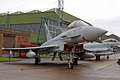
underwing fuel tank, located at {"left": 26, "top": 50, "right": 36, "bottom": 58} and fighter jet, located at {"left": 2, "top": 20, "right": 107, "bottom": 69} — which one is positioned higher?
fighter jet, located at {"left": 2, "top": 20, "right": 107, "bottom": 69}

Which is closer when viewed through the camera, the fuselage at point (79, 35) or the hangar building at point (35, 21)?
the fuselage at point (79, 35)

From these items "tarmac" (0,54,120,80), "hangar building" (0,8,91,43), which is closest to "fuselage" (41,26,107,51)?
"tarmac" (0,54,120,80)

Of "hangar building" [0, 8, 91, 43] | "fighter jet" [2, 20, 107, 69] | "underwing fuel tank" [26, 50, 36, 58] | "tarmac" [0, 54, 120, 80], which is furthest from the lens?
"hangar building" [0, 8, 91, 43]

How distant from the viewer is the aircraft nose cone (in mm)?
12383

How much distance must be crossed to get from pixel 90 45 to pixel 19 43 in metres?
12.1

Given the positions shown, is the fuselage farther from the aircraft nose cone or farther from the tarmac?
the tarmac

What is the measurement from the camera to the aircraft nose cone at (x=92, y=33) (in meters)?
12.4

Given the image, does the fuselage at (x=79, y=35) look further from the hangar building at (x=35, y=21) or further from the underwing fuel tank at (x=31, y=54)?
the hangar building at (x=35, y=21)

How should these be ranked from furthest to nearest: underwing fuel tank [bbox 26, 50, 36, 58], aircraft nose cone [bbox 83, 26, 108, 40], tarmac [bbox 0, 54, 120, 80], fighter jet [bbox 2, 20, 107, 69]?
underwing fuel tank [bbox 26, 50, 36, 58]
fighter jet [bbox 2, 20, 107, 69]
aircraft nose cone [bbox 83, 26, 108, 40]
tarmac [bbox 0, 54, 120, 80]

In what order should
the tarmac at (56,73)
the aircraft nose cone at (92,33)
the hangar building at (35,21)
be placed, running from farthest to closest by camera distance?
1. the hangar building at (35,21)
2. the aircraft nose cone at (92,33)
3. the tarmac at (56,73)

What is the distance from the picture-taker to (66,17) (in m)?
52.2

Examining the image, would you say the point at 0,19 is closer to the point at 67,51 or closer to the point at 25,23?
the point at 25,23

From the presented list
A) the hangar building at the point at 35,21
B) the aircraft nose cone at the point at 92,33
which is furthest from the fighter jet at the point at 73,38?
the hangar building at the point at 35,21

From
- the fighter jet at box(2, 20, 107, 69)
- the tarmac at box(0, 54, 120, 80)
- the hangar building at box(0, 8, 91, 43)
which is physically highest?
the hangar building at box(0, 8, 91, 43)
